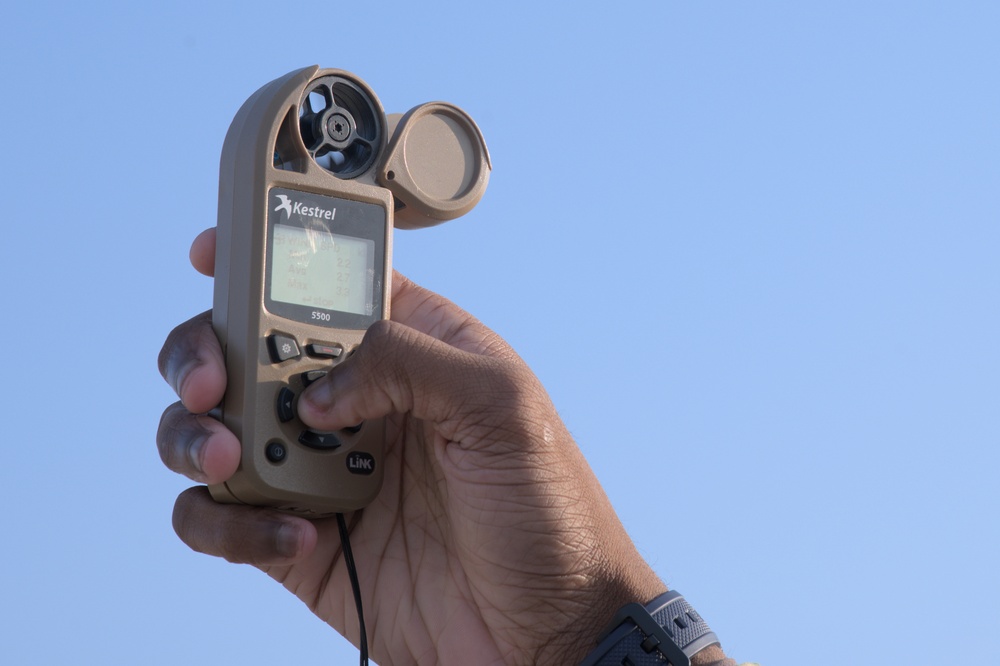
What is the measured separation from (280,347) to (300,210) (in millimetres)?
319

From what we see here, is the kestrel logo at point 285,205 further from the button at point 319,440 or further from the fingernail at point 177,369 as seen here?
the button at point 319,440

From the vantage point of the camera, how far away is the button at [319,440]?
245cm

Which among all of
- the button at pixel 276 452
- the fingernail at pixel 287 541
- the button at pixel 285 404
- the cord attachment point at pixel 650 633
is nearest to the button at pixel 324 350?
the button at pixel 285 404

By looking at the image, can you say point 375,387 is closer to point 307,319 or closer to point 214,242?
point 307,319

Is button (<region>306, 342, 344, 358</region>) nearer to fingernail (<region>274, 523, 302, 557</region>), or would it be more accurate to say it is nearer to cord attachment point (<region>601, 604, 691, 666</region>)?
fingernail (<region>274, 523, 302, 557</region>)

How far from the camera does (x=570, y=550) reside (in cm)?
244

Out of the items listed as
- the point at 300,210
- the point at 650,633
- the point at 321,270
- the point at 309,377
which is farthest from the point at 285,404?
the point at 650,633

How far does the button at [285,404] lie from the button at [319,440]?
49 millimetres

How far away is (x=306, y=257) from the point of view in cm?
256

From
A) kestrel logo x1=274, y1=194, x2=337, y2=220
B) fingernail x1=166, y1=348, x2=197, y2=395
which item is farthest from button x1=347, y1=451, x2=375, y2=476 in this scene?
kestrel logo x1=274, y1=194, x2=337, y2=220

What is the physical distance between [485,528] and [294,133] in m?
0.96

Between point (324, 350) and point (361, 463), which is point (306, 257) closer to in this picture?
point (324, 350)

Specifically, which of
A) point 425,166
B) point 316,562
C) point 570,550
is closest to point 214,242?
point 425,166

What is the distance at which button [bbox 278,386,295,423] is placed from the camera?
7.97 feet
